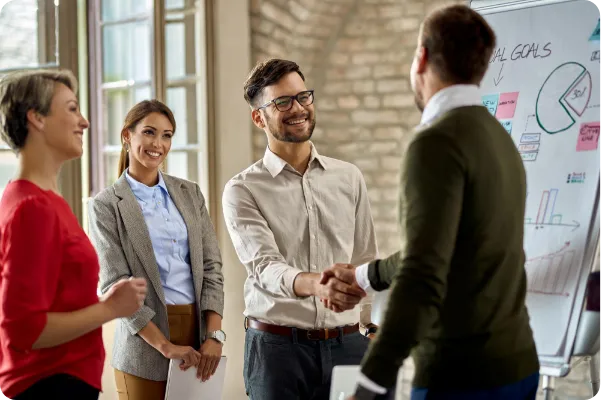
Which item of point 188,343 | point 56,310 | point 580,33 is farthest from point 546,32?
point 56,310

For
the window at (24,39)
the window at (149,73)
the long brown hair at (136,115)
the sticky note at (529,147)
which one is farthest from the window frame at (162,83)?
the sticky note at (529,147)

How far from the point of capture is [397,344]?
1.31 m

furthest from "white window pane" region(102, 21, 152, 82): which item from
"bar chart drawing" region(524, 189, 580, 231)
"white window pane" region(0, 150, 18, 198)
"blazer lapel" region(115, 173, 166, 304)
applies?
"bar chart drawing" region(524, 189, 580, 231)

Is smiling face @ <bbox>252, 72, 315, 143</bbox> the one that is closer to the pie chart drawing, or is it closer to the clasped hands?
the clasped hands

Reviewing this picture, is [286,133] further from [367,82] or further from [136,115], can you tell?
[367,82]

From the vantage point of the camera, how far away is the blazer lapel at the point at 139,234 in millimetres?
2393

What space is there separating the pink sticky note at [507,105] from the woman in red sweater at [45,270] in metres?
1.65

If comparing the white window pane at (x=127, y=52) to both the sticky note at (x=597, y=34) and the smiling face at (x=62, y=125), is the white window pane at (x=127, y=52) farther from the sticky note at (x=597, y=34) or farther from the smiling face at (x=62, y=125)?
the sticky note at (x=597, y=34)

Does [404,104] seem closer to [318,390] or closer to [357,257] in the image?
[357,257]

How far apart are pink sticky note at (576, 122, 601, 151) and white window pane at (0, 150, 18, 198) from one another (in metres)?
2.20

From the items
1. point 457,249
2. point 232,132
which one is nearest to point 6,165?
point 232,132

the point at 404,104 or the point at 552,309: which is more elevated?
the point at 404,104

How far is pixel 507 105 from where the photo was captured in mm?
2762

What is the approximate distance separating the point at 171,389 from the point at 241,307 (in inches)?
59.7
